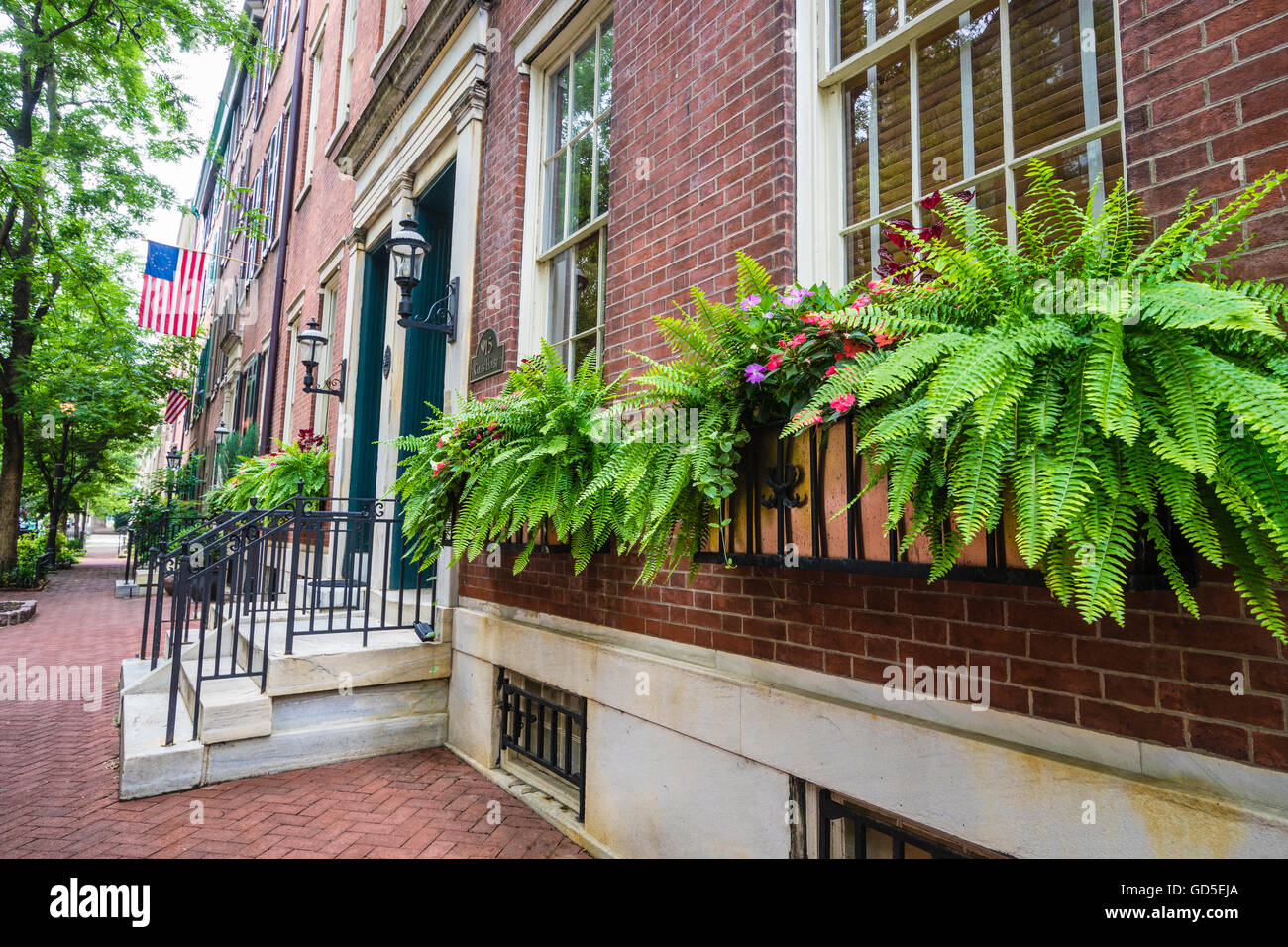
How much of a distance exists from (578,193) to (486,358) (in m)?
1.40

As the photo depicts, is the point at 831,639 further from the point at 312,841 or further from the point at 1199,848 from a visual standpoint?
the point at 312,841

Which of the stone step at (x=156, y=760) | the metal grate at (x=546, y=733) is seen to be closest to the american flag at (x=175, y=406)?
the stone step at (x=156, y=760)

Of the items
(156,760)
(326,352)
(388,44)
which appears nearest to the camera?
(156,760)

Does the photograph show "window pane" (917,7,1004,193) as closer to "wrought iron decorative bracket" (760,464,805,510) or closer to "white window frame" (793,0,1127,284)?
"white window frame" (793,0,1127,284)


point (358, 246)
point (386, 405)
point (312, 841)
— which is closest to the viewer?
point (312, 841)

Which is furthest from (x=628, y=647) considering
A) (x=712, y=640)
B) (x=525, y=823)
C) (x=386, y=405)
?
(x=386, y=405)

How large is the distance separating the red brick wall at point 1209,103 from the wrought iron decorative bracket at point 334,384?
26.6 ft

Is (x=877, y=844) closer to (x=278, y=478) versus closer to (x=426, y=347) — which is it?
(x=426, y=347)

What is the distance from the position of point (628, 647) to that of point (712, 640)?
0.66 m

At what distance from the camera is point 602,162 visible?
184 inches

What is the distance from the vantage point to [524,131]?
535 centimetres

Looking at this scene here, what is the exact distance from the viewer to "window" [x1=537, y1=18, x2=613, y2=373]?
15.1 feet

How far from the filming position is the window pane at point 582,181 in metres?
4.78

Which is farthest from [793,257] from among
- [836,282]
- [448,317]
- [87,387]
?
[87,387]
